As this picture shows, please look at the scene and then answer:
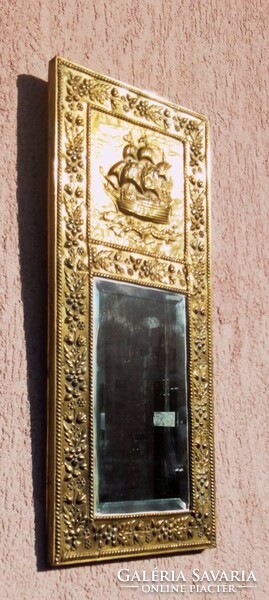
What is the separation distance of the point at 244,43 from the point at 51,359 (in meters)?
0.90

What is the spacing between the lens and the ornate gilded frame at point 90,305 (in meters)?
1.37

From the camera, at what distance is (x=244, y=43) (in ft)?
6.24

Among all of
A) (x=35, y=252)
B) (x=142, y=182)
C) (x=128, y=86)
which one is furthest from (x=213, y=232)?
(x=35, y=252)

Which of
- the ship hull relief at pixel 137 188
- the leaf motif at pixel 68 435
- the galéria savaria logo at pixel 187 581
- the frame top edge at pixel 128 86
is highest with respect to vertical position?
the frame top edge at pixel 128 86

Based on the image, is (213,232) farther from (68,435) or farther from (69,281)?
(68,435)

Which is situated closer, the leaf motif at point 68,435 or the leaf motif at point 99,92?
the leaf motif at point 68,435

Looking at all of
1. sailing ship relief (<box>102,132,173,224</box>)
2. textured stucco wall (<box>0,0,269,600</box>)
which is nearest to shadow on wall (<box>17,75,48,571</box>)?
textured stucco wall (<box>0,0,269,600</box>)

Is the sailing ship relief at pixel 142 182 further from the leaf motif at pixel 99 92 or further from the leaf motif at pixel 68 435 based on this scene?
the leaf motif at pixel 68 435

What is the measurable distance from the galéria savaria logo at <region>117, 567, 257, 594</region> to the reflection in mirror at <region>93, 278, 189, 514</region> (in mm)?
111

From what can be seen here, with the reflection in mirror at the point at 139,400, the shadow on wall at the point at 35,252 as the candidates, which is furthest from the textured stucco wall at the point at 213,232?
the reflection in mirror at the point at 139,400

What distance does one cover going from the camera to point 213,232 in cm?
175

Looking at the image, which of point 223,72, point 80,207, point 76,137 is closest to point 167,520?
point 80,207

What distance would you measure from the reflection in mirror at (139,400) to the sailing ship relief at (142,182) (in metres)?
0.14

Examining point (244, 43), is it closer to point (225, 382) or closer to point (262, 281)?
point (262, 281)
